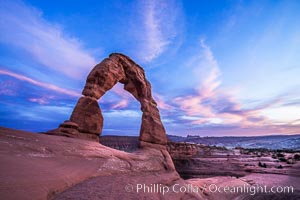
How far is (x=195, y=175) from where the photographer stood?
19422 mm

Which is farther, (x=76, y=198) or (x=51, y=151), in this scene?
(x=51, y=151)

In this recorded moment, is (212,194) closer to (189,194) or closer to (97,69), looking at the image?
(189,194)

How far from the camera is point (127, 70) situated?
14938 mm

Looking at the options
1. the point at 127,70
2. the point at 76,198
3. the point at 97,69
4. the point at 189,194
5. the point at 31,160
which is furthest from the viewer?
the point at 127,70

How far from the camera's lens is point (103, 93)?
13180 millimetres

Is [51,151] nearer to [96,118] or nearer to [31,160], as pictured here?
[31,160]

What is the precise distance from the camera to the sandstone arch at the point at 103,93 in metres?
11.8

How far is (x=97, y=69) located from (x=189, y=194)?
898 cm

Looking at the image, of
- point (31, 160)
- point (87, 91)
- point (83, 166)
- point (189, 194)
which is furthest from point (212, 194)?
point (87, 91)

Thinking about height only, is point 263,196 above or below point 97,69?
below

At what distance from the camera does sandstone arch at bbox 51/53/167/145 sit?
1184 centimetres

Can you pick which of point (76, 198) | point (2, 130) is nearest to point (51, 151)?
point (2, 130)

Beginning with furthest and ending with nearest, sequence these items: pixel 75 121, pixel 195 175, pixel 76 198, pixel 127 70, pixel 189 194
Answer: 1. pixel 195 175
2. pixel 127 70
3. pixel 75 121
4. pixel 189 194
5. pixel 76 198

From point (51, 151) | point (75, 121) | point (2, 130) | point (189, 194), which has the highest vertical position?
point (75, 121)
